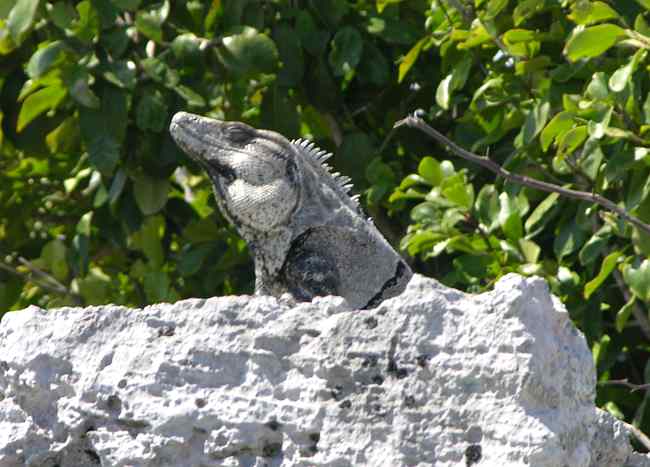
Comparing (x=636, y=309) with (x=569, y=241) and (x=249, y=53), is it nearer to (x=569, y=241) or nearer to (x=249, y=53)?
(x=569, y=241)

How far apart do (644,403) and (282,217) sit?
2.19 m

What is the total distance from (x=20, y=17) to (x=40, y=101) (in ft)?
1.75

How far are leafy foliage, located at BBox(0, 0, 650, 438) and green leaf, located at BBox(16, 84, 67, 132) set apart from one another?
0.01m

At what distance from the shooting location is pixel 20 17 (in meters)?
6.80

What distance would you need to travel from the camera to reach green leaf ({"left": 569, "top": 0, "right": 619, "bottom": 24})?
232 inches

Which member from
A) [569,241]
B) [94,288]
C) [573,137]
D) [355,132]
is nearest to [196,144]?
[573,137]

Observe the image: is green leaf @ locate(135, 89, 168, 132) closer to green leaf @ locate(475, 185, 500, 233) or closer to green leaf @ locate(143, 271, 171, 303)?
green leaf @ locate(143, 271, 171, 303)

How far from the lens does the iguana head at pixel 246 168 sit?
15.9 feet

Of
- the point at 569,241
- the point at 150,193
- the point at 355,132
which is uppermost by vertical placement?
the point at 569,241

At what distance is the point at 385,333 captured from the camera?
352 cm

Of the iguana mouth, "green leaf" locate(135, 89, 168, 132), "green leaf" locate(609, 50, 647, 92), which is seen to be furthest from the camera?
"green leaf" locate(135, 89, 168, 132)

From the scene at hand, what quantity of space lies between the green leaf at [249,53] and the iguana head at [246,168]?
201 cm

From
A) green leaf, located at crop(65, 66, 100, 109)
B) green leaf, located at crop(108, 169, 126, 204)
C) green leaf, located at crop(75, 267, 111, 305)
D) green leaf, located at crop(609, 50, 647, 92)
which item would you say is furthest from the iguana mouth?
green leaf, located at crop(75, 267, 111, 305)

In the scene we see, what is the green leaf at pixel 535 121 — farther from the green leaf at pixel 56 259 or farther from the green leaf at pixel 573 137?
the green leaf at pixel 56 259
